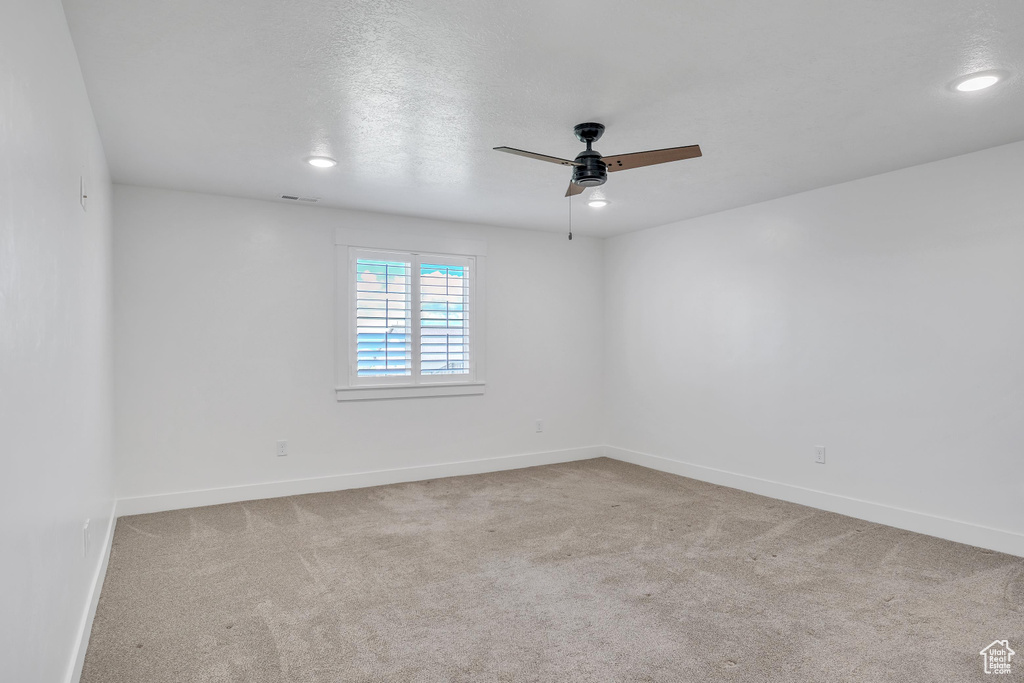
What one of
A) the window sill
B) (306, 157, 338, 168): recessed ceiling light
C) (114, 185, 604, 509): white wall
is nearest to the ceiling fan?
(306, 157, 338, 168): recessed ceiling light

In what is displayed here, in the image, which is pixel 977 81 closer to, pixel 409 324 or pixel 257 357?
pixel 409 324

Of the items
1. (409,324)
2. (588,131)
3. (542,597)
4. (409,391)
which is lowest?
(542,597)

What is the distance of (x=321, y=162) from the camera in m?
3.88

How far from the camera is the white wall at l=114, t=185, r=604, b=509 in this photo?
453cm

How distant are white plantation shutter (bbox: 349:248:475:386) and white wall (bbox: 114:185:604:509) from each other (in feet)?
0.74

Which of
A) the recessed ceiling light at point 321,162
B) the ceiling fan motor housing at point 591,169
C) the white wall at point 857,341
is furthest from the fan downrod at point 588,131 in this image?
the white wall at point 857,341

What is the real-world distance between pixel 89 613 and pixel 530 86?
298 centimetres

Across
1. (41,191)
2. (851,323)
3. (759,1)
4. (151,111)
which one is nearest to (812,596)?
(851,323)

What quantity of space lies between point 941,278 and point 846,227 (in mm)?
738

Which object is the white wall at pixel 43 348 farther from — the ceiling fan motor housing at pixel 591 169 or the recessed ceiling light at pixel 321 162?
the ceiling fan motor housing at pixel 591 169

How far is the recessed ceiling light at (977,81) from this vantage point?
266 cm

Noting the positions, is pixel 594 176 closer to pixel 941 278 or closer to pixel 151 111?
pixel 151 111

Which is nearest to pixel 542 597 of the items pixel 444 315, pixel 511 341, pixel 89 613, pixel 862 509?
pixel 89 613

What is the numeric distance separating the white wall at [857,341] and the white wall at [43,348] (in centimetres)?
459
